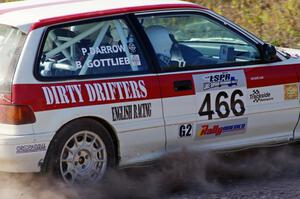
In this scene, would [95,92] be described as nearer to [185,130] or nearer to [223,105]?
[185,130]

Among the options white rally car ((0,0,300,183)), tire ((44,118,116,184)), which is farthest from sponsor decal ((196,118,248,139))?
tire ((44,118,116,184))

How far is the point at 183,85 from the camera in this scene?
6.69 metres

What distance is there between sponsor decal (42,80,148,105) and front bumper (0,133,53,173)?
1.07ft

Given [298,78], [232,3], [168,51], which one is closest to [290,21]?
[232,3]

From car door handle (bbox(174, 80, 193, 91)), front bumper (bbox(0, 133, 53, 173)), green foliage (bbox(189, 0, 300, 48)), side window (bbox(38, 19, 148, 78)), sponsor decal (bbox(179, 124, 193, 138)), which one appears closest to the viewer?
front bumper (bbox(0, 133, 53, 173))

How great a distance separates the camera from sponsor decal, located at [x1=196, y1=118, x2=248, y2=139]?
6891mm

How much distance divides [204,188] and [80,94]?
146 centimetres

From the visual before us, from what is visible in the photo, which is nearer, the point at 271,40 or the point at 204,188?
the point at 204,188

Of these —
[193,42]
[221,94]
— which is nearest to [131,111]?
[221,94]

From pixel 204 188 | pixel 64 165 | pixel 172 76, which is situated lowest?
pixel 204 188

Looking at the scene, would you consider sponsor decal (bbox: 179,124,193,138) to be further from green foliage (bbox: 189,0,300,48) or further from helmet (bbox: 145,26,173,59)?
green foliage (bbox: 189,0,300,48)

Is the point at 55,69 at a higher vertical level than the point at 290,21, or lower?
higher

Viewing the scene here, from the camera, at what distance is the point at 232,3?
14203 millimetres

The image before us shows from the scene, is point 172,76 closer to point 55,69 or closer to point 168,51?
point 168,51
